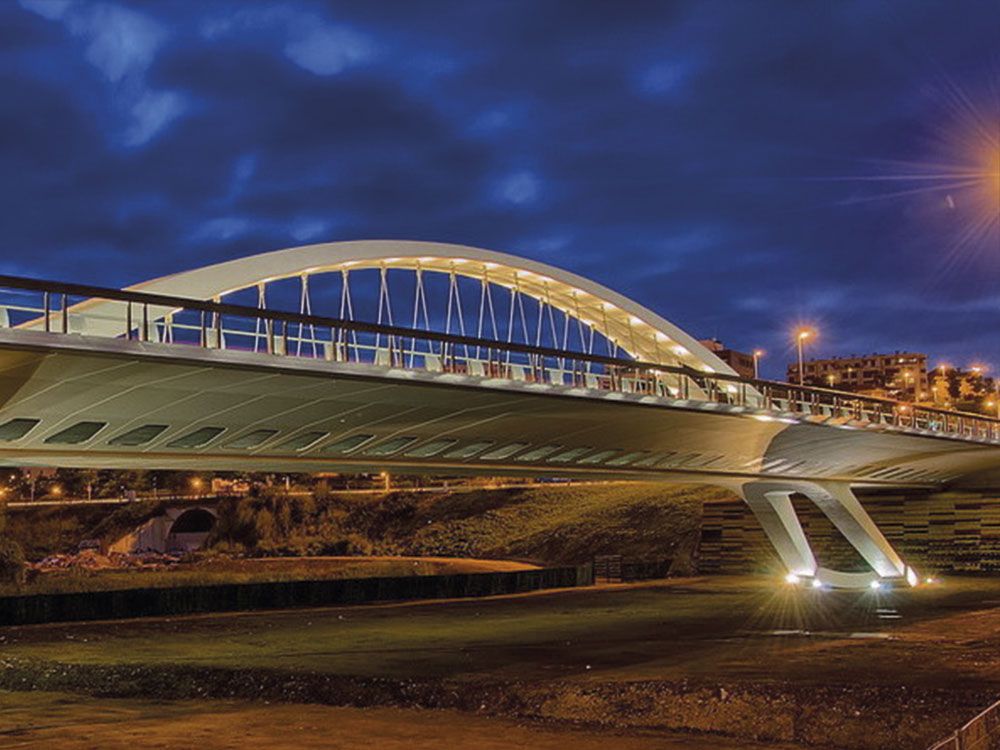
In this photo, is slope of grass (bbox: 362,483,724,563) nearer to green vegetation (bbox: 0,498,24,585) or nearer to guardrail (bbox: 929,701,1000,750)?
green vegetation (bbox: 0,498,24,585)

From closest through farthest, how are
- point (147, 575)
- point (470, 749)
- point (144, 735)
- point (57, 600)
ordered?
point (470, 749), point (144, 735), point (57, 600), point (147, 575)

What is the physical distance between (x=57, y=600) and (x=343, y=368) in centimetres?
1765

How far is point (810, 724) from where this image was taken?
692 inches

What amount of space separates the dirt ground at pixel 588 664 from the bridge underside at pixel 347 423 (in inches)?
202

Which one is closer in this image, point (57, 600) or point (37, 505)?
point (57, 600)

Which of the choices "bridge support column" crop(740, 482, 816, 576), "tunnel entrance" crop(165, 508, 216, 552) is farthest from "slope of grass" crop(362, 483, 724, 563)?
"bridge support column" crop(740, 482, 816, 576)

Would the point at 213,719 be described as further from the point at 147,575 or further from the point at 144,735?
the point at 147,575

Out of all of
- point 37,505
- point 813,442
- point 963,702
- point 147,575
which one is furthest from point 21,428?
point 37,505

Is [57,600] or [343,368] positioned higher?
[343,368]

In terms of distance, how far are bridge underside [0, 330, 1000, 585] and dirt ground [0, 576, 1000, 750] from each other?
16.9ft

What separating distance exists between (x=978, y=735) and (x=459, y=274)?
37.2 m

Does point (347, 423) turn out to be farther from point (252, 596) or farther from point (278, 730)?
point (278, 730)

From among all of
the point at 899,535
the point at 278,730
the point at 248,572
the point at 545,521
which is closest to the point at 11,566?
the point at 248,572

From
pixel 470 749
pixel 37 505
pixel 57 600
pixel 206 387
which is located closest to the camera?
pixel 470 749
